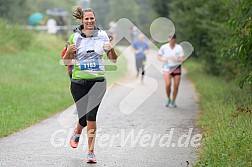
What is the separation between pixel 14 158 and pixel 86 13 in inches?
90.8

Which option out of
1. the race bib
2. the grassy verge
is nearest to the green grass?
the race bib

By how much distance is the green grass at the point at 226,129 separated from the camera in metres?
7.45

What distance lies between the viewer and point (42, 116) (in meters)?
12.9

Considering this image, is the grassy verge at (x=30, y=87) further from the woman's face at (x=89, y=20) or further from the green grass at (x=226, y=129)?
the green grass at (x=226, y=129)

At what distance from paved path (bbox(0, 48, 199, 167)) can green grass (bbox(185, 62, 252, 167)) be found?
32cm

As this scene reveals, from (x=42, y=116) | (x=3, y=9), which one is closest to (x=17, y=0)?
(x=3, y=9)

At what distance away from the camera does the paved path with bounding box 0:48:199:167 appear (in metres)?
8.35

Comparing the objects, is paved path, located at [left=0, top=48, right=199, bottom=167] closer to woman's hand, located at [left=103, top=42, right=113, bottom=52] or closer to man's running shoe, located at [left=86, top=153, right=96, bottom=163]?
man's running shoe, located at [left=86, top=153, right=96, bottom=163]

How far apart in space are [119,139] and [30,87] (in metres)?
8.45

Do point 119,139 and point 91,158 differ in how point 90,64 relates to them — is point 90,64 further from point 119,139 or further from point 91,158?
point 119,139

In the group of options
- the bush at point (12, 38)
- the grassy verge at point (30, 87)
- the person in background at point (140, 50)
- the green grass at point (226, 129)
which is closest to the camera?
the green grass at point (226, 129)

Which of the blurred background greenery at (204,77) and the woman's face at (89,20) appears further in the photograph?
the blurred background greenery at (204,77)

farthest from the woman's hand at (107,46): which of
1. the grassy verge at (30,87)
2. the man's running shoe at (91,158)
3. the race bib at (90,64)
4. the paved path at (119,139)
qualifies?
the grassy verge at (30,87)

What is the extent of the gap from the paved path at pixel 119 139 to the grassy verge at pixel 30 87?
44 centimetres
